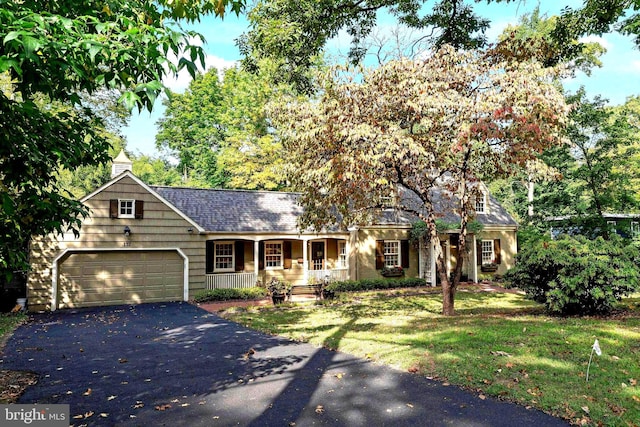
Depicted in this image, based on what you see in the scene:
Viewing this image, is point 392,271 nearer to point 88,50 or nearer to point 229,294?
point 229,294

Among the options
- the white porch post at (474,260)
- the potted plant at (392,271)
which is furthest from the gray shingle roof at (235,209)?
the white porch post at (474,260)

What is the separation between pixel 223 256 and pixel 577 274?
42.5ft

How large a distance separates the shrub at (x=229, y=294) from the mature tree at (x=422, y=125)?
6.51 m

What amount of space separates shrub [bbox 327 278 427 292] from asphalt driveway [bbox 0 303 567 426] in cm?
884

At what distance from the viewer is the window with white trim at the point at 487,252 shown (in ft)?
71.7

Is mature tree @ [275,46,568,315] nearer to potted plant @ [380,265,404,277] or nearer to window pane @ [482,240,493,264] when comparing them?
potted plant @ [380,265,404,277]

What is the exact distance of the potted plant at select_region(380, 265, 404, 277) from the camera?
19.5m

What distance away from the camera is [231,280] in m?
16.5

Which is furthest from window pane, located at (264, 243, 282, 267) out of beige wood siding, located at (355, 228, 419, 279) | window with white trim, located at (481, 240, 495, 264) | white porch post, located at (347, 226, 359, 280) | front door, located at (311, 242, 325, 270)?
window with white trim, located at (481, 240, 495, 264)

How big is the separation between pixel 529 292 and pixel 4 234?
11503 millimetres

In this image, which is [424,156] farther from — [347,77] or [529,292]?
[529,292]

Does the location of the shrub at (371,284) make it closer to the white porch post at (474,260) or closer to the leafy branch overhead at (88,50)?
the white porch post at (474,260)

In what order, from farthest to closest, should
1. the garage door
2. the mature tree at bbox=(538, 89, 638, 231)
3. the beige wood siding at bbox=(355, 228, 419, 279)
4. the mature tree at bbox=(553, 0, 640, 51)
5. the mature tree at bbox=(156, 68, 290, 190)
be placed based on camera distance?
the mature tree at bbox=(156, 68, 290, 190) → the beige wood siding at bbox=(355, 228, 419, 279) → the mature tree at bbox=(538, 89, 638, 231) → the garage door → the mature tree at bbox=(553, 0, 640, 51)

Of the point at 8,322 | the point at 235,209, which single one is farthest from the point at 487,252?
the point at 8,322
